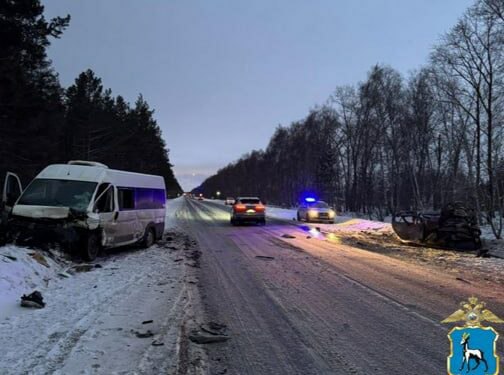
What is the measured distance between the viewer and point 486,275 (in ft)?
36.8

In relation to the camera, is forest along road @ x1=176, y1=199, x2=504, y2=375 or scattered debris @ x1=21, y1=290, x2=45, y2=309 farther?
scattered debris @ x1=21, y1=290, x2=45, y2=309

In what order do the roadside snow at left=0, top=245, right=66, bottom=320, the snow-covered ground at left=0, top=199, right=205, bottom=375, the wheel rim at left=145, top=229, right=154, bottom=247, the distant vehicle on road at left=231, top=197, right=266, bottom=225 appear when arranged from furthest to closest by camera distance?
the distant vehicle on road at left=231, top=197, right=266, bottom=225 → the wheel rim at left=145, top=229, right=154, bottom=247 → the roadside snow at left=0, top=245, right=66, bottom=320 → the snow-covered ground at left=0, top=199, right=205, bottom=375

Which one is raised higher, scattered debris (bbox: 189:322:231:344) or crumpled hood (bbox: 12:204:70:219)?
crumpled hood (bbox: 12:204:70:219)

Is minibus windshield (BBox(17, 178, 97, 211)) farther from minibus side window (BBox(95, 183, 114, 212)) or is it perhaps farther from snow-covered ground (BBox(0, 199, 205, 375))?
snow-covered ground (BBox(0, 199, 205, 375))

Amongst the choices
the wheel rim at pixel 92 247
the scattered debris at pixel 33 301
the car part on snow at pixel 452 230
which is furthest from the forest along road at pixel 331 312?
the car part on snow at pixel 452 230

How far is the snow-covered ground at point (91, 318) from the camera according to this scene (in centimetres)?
488

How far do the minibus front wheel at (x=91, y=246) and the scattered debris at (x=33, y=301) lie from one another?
4.63 m

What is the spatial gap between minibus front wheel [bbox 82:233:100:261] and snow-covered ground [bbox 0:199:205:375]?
31.1 inches

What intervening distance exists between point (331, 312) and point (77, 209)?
25.4 ft

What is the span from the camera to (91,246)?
1215 centimetres

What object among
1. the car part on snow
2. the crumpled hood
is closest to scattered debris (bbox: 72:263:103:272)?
the crumpled hood

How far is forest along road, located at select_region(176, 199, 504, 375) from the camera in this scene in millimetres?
5062

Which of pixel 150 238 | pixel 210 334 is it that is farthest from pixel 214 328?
pixel 150 238

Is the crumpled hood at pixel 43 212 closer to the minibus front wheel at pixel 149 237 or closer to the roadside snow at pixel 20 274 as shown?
the roadside snow at pixel 20 274
